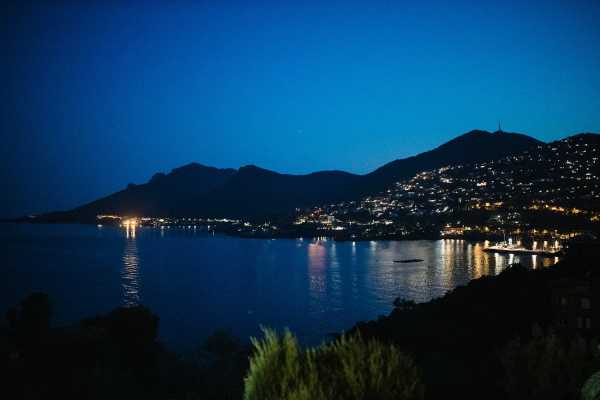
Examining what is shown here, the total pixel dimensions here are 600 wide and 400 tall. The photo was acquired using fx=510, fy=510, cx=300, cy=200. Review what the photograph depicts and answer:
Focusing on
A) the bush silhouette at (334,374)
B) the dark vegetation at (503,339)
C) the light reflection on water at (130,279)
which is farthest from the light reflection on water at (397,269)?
the bush silhouette at (334,374)

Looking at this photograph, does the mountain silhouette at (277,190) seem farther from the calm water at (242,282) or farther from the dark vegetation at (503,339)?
the dark vegetation at (503,339)

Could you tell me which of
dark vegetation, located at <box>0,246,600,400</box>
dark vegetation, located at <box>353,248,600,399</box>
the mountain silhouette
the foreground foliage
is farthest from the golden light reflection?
the mountain silhouette

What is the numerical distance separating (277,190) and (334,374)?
5127 inches

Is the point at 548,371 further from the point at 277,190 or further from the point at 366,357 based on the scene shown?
the point at 277,190

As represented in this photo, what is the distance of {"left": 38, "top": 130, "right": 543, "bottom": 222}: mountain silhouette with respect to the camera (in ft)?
401

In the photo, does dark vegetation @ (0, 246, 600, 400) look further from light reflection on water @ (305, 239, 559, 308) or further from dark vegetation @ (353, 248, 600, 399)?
light reflection on water @ (305, 239, 559, 308)

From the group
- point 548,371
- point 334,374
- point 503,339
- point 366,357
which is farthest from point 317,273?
point 334,374

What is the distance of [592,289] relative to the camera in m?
12.5

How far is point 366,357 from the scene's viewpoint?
3.93m

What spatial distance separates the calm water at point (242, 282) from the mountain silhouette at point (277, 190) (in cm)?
5452

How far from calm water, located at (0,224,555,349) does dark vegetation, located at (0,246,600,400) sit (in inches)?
340

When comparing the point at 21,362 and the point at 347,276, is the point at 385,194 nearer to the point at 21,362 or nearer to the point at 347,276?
the point at 347,276

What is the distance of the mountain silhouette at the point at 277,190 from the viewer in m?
122

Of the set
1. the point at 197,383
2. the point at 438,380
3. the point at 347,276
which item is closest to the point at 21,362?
the point at 197,383
